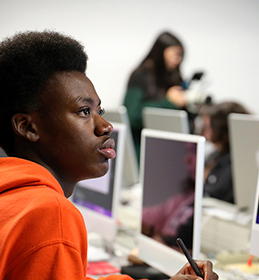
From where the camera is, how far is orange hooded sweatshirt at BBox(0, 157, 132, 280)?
0.57m

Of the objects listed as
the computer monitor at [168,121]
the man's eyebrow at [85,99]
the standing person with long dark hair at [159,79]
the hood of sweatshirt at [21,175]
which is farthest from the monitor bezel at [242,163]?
the standing person with long dark hair at [159,79]

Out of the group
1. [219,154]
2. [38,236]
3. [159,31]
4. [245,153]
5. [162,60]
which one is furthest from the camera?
[159,31]

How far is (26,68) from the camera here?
78 centimetres

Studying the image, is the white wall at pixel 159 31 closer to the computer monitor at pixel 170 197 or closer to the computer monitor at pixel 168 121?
the computer monitor at pixel 168 121

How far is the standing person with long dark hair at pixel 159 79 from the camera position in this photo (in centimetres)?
434

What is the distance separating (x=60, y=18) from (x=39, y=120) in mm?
3559

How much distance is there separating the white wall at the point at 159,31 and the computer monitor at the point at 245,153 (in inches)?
99.1

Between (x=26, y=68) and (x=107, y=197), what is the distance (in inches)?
35.6

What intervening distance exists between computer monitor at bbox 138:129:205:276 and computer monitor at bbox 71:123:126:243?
17 centimetres

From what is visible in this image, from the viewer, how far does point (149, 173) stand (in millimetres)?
1355

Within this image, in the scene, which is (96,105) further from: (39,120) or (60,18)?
(60,18)

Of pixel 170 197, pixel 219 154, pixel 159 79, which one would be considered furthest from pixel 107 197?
pixel 159 79

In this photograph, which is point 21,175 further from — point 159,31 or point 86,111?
point 159,31

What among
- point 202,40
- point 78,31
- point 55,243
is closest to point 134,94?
point 78,31
